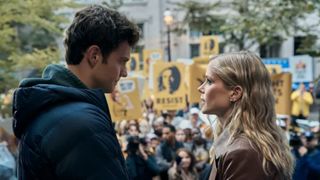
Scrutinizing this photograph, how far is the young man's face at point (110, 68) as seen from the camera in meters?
1.87

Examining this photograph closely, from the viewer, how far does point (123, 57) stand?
75.5 inches

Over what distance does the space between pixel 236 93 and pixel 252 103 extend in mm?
87

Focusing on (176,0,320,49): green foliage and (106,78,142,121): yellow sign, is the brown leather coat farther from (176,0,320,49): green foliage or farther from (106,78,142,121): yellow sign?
(176,0,320,49): green foliage

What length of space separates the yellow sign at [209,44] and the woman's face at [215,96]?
52.9 feet

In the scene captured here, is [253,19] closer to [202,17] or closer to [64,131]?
[202,17]

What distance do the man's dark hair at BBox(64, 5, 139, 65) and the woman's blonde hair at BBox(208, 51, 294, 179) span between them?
0.78m

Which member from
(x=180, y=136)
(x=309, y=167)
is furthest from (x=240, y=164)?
(x=180, y=136)

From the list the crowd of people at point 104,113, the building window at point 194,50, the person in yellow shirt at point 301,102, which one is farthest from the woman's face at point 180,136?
the building window at point 194,50

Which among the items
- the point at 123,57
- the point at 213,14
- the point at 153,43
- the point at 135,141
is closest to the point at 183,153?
the point at 135,141

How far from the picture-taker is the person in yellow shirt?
646 inches

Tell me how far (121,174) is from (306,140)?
7705 mm

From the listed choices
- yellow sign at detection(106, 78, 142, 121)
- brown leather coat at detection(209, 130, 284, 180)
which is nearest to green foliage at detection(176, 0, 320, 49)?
yellow sign at detection(106, 78, 142, 121)

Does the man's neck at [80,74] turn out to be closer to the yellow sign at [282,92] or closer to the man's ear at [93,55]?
the man's ear at [93,55]

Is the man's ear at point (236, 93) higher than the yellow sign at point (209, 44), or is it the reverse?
the man's ear at point (236, 93)
